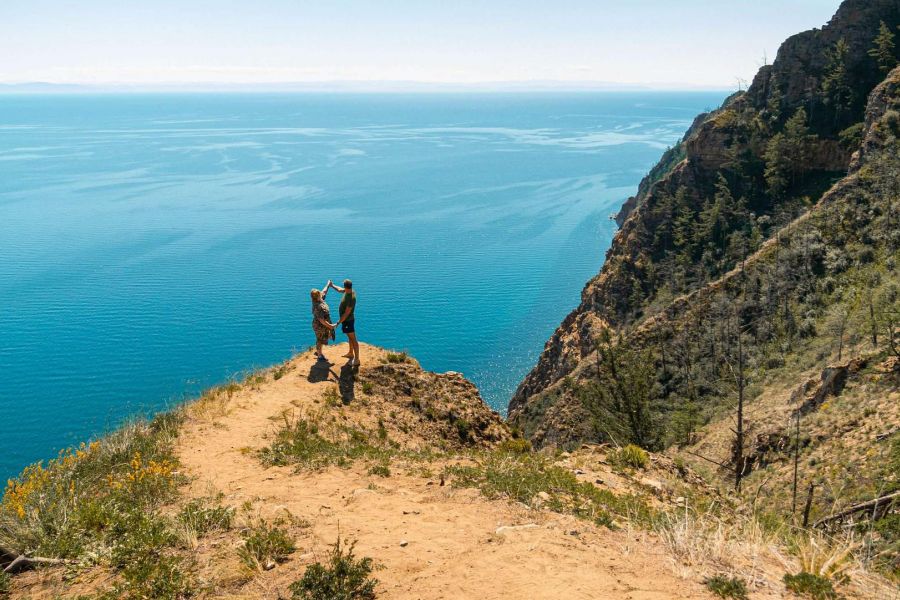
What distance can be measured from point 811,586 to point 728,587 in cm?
114

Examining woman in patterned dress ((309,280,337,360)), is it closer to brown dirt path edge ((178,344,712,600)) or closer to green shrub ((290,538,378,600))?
brown dirt path edge ((178,344,712,600))

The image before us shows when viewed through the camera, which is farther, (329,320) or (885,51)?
(885,51)

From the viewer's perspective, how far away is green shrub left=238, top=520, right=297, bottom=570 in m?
7.51

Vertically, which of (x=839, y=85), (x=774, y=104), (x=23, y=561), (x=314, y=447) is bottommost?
(x=314, y=447)

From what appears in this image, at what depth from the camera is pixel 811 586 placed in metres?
6.79

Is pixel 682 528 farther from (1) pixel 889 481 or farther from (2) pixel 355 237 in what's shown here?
(2) pixel 355 237

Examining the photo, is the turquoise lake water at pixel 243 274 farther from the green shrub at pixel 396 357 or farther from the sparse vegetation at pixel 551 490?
the sparse vegetation at pixel 551 490

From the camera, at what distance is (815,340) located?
34125 mm

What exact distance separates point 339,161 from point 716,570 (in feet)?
667

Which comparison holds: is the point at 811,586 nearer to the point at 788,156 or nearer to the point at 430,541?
the point at 430,541

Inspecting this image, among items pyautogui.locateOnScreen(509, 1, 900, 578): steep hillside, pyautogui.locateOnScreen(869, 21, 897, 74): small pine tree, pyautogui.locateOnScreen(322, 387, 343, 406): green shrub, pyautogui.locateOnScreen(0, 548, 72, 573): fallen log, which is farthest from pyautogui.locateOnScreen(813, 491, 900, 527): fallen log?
pyautogui.locateOnScreen(869, 21, 897, 74): small pine tree

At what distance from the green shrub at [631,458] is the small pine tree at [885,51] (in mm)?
60940

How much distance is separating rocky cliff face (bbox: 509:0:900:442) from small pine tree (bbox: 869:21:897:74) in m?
1.28

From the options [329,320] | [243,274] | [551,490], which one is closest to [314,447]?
[551,490]
